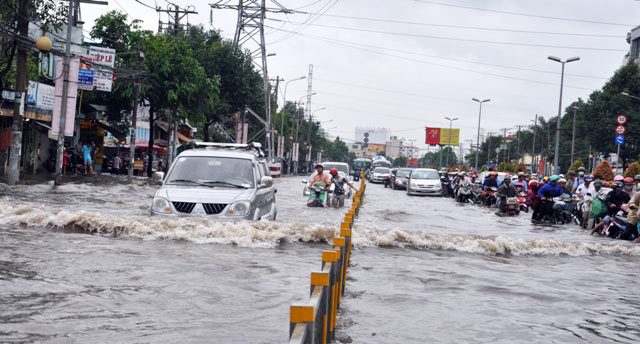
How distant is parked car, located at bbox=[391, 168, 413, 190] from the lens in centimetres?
4362

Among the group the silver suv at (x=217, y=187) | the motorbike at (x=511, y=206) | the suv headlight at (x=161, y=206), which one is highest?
the silver suv at (x=217, y=187)

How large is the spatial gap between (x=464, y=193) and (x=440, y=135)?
3448 inches

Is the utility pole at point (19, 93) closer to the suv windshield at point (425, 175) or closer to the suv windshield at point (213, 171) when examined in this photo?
the suv windshield at point (213, 171)

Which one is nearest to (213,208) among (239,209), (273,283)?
(239,209)

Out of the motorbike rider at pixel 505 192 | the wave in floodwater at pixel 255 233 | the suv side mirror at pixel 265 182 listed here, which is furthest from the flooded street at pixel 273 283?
the motorbike rider at pixel 505 192

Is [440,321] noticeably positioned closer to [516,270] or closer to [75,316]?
[75,316]

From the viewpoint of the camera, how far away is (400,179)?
4388 cm

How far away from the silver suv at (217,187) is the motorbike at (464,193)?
20.5 metres

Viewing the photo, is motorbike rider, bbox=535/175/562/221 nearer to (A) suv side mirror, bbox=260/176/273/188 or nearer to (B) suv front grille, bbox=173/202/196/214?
(A) suv side mirror, bbox=260/176/273/188

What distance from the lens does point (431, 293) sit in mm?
8062

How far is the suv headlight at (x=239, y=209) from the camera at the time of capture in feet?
36.5

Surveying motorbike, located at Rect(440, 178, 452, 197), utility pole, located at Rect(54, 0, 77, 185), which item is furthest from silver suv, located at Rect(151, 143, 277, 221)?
motorbike, located at Rect(440, 178, 452, 197)

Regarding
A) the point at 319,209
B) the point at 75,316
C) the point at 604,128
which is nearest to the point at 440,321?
the point at 75,316

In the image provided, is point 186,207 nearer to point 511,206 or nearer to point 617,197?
point 617,197
